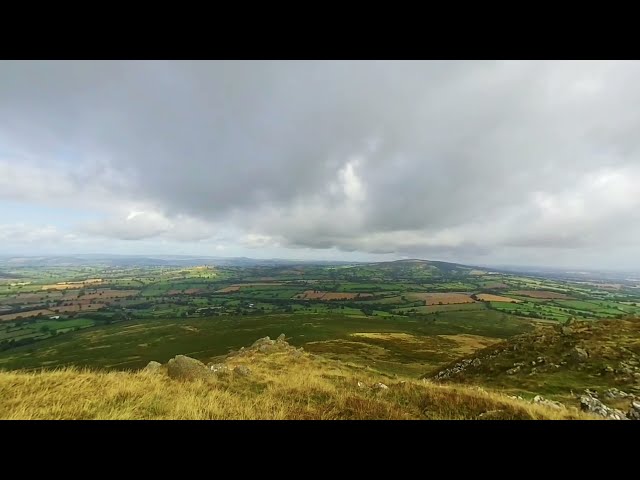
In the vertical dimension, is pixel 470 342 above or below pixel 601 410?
below

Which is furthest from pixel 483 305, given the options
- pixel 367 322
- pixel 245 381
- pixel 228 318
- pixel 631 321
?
pixel 245 381

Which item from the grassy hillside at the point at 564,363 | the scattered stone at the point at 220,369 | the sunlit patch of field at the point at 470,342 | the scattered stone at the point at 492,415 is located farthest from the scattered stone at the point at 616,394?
the sunlit patch of field at the point at 470,342

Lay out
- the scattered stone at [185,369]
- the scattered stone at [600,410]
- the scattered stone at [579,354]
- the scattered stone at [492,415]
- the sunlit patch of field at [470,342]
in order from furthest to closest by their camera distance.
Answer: the sunlit patch of field at [470,342] → the scattered stone at [579,354] → the scattered stone at [185,369] → the scattered stone at [600,410] → the scattered stone at [492,415]

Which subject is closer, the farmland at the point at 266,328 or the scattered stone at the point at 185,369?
the scattered stone at the point at 185,369

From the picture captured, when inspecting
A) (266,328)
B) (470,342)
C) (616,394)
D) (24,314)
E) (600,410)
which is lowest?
(24,314)

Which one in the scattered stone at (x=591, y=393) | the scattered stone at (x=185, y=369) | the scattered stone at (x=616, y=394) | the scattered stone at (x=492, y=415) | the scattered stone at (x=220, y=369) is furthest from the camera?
the scattered stone at (x=220, y=369)

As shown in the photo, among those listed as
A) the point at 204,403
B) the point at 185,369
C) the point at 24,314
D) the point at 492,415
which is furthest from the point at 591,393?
the point at 24,314

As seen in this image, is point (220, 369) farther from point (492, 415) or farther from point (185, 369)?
point (492, 415)

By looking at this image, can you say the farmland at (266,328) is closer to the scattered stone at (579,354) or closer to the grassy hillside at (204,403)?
the scattered stone at (579,354)

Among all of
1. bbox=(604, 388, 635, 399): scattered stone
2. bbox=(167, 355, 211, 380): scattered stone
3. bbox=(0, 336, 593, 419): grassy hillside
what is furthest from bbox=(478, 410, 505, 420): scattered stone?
bbox=(167, 355, 211, 380): scattered stone

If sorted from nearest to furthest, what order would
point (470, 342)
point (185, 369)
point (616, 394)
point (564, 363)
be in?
point (616, 394), point (185, 369), point (564, 363), point (470, 342)
